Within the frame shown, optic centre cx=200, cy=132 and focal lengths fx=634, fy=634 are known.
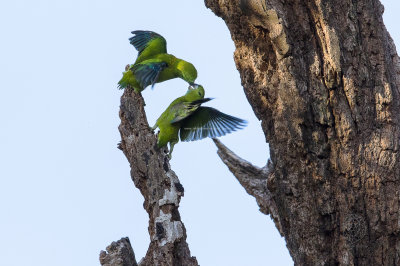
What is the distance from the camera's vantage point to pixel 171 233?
14.9 feet

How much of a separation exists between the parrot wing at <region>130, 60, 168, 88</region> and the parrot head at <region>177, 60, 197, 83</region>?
0.17m

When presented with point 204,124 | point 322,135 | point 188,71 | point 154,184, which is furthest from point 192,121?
point 322,135

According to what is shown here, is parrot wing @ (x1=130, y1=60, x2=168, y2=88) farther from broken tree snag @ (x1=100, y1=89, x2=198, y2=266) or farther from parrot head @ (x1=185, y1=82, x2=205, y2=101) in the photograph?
broken tree snag @ (x1=100, y1=89, x2=198, y2=266)

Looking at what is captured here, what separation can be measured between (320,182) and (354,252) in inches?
21.9

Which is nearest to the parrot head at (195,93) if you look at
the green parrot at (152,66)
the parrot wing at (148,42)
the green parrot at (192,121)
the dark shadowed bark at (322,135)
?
the green parrot at (192,121)

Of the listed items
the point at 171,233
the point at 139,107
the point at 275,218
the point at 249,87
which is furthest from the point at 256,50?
the point at 275,218

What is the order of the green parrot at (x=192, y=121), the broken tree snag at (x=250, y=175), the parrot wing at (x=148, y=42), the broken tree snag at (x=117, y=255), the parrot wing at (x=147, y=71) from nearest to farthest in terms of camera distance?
the broken tree snag at (x=117, y=255) < the green parrot at (x=192, y=121) < the parrot wing at (x=147, y=71) < the broken tree snag at (x=250, y=175) < the parrot wing at (x=148, y=42)

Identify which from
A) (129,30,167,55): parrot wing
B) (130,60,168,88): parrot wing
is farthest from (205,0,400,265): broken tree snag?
(129,30,167,55): parrot wing

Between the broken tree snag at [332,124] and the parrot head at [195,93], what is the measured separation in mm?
895

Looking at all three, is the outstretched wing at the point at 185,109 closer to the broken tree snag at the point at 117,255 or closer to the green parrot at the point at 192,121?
the green parrot at the point at 192,121

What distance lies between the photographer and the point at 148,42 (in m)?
6.55

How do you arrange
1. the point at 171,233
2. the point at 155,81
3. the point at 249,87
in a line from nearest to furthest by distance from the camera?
the point at 171,233
the point at 249,87
the point at 155,81

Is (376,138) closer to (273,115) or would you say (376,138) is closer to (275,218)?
(273,115)

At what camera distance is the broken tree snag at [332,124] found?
4.59 metres
